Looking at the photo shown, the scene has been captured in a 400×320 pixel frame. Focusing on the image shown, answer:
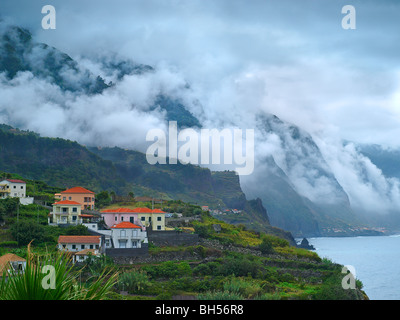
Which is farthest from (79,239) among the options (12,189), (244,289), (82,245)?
(12,189)

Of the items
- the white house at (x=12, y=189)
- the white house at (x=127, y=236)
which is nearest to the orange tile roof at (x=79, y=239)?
the white house at (x=127, y=236)

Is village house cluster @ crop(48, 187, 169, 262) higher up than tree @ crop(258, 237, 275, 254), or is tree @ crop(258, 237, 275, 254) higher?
village house cluster @ crop(48, 187, 169, 262)

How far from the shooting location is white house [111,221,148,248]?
36.9m

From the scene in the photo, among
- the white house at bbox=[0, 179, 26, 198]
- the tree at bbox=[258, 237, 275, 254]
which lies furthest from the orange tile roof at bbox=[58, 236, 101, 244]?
the white house at bbox=[0, 179, 26, 198]

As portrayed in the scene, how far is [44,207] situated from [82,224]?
8.21 meters

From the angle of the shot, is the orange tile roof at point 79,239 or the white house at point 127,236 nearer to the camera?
the orange tile roof at point 79,239

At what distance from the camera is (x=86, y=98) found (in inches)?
6230

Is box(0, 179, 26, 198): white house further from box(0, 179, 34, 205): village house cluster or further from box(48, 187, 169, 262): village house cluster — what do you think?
box(48, 187, 169, 262): village house cluster

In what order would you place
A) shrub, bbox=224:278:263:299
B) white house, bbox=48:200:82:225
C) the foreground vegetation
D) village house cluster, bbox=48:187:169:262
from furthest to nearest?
white house, bbox=48:200:82:225 → village house cluster, bbox=48:187:169:262 → the foreground vegetation → shrub, bbox=224:278:263:299

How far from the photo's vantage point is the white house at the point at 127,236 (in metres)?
36.9

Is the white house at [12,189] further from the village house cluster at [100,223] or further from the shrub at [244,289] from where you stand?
the shrub at [244,289]

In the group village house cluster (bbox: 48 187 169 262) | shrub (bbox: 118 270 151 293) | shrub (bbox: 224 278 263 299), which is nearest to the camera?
shrub (bbox: 224 278 263 299)
